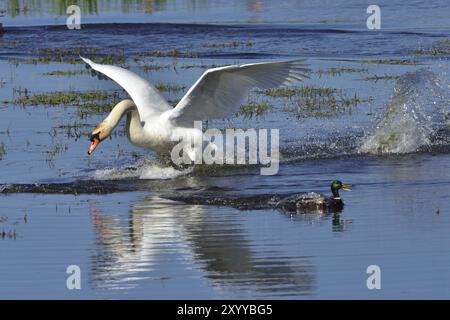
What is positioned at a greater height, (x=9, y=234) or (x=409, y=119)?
(x=409, y=119)

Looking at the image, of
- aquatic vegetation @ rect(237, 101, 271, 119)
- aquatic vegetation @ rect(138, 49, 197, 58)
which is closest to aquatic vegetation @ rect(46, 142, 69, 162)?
aquatic vegetation @ rect(237, 101, 271, 119)

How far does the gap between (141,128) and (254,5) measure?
2084cm

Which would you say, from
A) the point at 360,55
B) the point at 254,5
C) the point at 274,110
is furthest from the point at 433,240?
the point at 254,5

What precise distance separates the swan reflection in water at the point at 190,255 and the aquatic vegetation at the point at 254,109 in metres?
5.17

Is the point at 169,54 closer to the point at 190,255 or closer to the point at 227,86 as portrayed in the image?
the point at 227,86

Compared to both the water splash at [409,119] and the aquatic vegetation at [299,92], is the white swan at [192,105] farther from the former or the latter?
the aquatic vegetation at [299,92]

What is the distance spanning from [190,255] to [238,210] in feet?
6.15

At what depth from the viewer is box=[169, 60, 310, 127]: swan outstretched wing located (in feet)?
41.4

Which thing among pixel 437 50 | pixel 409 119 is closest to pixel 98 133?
pixel 409 119

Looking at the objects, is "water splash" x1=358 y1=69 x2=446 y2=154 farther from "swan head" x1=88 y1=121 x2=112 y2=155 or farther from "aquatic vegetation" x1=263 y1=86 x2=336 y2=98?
"swan head" x1=88 y1=121 x2=112 y2=155

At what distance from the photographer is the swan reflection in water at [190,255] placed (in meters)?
8.48

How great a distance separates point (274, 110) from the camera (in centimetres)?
1670

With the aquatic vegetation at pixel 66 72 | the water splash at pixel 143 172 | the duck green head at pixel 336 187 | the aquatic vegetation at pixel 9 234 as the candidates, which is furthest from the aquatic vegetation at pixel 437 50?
the aquatic vegetation at pixel 9 234

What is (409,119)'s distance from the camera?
48.2ft
